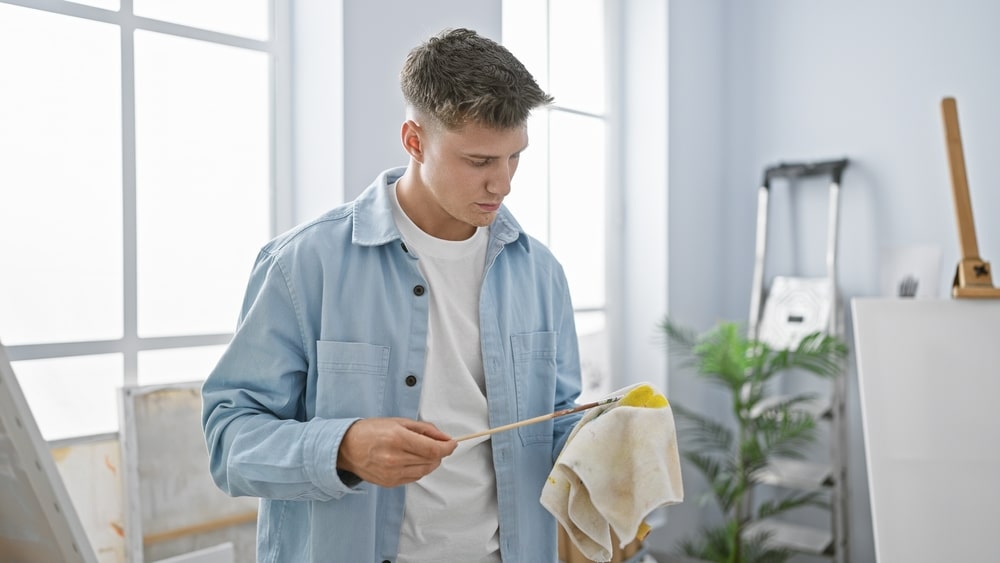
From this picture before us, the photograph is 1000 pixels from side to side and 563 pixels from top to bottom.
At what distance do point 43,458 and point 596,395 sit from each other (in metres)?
2.26

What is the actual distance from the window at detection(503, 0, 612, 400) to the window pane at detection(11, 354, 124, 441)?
4.30 feet

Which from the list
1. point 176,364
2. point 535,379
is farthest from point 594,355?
point 535,379

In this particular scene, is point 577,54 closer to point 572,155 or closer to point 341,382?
point 572,155

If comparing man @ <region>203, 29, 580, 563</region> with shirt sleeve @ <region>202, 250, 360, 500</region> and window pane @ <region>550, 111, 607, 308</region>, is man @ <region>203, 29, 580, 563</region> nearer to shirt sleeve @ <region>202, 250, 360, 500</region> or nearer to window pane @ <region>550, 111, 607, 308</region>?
shirt sleeve @ <region>202, 250, 360, 500</region>

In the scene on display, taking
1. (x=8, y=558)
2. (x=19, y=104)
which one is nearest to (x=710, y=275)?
(x=19, y=104)

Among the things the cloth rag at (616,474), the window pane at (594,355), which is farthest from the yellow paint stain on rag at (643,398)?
the window pane at (594,355)

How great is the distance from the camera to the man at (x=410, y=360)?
1062 mm

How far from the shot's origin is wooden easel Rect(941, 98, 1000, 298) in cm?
183

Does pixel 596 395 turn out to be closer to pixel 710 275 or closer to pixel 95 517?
pixel 710 275

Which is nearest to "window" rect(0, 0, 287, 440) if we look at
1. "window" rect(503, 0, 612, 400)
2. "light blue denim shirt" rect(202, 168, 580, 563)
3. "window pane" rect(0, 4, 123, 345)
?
"window pane" rect(0, 4, 123, 345)

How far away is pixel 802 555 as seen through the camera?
3.04m

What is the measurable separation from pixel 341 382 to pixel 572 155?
1.92 meters

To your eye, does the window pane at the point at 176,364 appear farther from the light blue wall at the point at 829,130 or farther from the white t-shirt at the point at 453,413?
the light blue wall at the point at 829,130

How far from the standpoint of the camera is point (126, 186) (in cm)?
172
